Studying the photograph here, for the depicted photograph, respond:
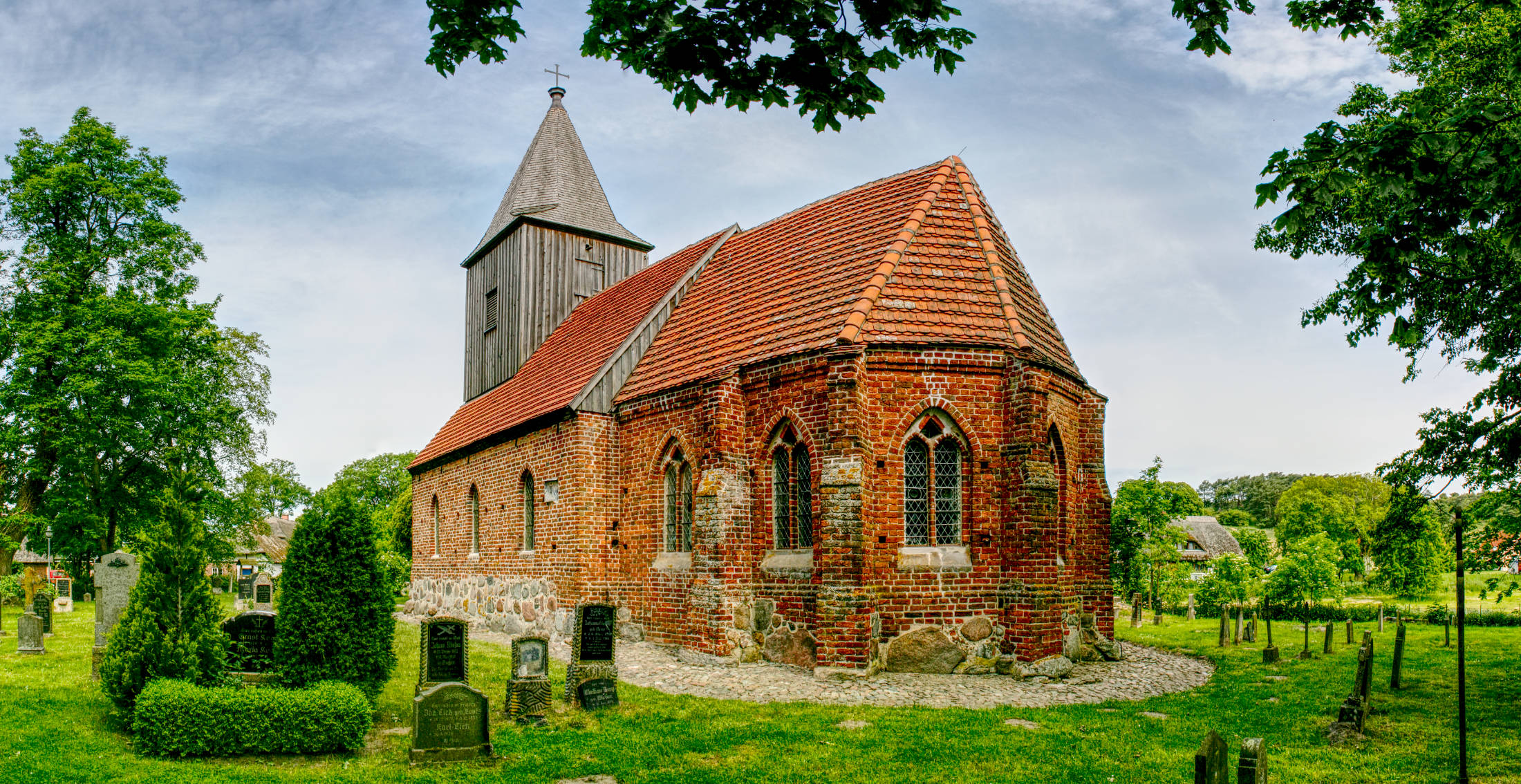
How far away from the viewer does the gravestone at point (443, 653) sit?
931 centimetres

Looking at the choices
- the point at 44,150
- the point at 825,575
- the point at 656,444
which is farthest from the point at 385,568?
the point at 44,150

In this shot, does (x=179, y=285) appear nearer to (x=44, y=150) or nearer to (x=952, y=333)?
(x=44, y=150)

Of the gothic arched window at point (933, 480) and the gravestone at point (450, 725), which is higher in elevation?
the gothic arched window at point (933, 480)

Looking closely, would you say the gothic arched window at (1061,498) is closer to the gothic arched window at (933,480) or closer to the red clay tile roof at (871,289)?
the red clay tile roof at (871,289)

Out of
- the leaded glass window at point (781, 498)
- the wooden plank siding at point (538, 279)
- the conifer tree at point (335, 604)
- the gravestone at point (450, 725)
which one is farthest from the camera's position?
the wooden plank siding at point (538, 279)

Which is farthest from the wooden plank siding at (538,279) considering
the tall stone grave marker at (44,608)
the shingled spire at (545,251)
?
the tall stone grave marker at (44,608)

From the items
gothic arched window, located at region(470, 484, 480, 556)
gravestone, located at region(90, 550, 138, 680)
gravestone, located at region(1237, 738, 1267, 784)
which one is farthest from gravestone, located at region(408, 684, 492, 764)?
gothic arched window, located at region(470, 484, 480, 556)

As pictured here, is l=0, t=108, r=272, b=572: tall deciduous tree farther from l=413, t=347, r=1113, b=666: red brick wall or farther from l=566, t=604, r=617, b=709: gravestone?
l=566, t=604, r=617, b=709: gravestone

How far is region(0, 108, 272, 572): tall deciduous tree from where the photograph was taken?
24.6m

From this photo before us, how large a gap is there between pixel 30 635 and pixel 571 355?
10.9m

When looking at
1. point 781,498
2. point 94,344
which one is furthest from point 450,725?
point 94,344

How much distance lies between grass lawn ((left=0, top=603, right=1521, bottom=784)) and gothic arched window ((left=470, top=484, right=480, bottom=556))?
34.1ft

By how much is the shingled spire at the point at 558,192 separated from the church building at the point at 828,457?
4881mm

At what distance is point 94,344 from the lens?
80.0ft
